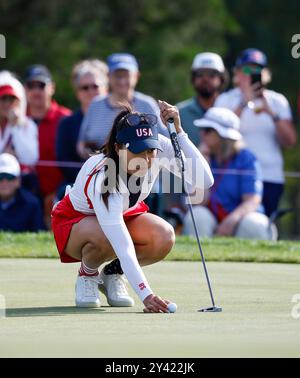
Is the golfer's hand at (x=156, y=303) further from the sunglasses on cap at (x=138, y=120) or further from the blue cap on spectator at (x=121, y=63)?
the blue cap on spectator at (x=121, y=63)

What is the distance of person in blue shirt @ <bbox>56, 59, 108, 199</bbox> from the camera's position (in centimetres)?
1306

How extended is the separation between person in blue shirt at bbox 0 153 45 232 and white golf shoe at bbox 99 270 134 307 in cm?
513

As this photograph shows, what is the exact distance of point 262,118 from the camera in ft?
41.1

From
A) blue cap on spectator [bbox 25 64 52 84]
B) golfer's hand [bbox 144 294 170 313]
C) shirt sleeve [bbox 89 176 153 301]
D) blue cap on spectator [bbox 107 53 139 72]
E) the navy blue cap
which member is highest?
blue cap on spectator [bbox 107 53 139 72]

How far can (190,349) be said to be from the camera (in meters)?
5.06

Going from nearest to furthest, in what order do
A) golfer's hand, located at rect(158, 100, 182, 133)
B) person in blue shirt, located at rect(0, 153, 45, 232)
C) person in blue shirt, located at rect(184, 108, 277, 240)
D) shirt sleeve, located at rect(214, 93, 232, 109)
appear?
1. golfer's hand, located at rect(158, 100, 182, 133)
2. person in blue shirt, located at rect(184, 108, 277, 240)
3. person in blue shirt, located at rect(0, 153, 45, 232)
4. shirt sleeve, located at rect(214, 93, 232, 109)

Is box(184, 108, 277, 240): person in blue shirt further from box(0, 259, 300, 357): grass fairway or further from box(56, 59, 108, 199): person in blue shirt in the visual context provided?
box(0, 259, 300, 357): grass fairway

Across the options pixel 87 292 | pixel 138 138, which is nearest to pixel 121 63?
pixel 87 292

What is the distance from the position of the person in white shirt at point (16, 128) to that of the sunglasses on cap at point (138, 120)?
20.5 ft

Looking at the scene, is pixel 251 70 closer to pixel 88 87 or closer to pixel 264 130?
pixel 264 130

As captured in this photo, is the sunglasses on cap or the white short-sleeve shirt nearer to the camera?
the sunglasses on cap

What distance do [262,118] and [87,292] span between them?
240 inches

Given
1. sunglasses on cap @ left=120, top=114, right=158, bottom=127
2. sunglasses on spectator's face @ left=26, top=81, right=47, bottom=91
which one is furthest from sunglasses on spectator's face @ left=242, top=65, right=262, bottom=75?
sunglasses on cap @ left=120, top=114, right=158, bottom=127

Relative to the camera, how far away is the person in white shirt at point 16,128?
41.6 ft
